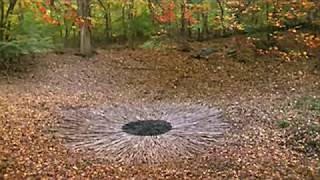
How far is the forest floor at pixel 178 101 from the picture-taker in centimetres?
751

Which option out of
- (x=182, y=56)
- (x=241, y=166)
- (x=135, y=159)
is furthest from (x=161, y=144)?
(x=182, y=56)

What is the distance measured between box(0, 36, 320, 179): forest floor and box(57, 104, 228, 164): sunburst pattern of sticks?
0.23 meters

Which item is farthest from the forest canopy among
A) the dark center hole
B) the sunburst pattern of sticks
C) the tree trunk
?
the dark center hole

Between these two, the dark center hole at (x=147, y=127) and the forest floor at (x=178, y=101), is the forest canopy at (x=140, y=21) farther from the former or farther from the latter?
the dark center hole at (x=147, y=127)

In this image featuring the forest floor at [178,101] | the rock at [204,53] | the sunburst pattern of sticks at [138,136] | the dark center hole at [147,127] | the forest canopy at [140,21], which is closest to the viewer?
the forest floor at [178,101]

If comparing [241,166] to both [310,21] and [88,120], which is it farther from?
[310,21]

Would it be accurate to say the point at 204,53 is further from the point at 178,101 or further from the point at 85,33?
the point at 178,101

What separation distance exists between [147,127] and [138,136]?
498 millimetres

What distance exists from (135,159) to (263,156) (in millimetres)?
2038

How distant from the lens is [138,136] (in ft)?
28.3

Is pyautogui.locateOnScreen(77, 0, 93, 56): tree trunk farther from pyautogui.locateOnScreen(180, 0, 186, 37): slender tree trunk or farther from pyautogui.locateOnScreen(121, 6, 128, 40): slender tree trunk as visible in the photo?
pyautogui.locateOnScreen(180, 0, 186, 37): slender tree trunk

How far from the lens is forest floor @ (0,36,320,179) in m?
7.51

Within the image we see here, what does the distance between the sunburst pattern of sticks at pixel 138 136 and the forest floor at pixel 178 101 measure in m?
0.23

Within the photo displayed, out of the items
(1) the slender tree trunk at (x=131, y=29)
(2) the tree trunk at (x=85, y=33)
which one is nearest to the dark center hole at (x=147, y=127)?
(2) the tree trunk at (x=85, y=33)
